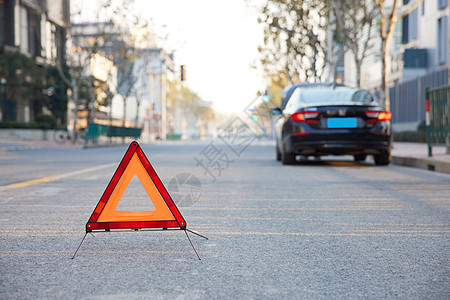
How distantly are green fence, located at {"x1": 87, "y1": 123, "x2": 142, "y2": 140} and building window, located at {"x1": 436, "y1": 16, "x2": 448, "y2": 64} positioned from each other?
73.1 ft

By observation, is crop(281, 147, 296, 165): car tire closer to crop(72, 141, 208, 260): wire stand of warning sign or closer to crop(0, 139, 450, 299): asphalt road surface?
crop(0, 139, 450, 299): asphalt road surface

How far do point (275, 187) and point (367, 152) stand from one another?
3648mm

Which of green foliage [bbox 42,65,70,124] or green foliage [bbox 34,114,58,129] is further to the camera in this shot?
green foliage [bbox 42,65,70,124]

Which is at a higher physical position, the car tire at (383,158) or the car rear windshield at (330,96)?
the car rear windshield at (330,96)

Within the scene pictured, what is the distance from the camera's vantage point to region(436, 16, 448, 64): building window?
117ft

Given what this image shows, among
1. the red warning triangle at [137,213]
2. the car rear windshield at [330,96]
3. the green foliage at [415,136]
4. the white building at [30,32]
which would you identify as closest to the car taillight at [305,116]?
the car rear windshield at [330,96]

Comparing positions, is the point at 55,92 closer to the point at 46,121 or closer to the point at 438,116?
the point at 46,121

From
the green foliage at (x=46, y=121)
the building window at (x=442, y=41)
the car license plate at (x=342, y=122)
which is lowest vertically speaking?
the car license plate at (x=342, y=122)

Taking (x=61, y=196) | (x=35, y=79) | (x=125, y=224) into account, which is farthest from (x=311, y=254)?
(x=35, y=79)

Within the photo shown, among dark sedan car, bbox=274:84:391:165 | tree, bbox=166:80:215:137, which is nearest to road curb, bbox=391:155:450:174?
dark sedan car, bbox=274:84:391:165

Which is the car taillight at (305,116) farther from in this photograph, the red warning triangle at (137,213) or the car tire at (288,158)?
the red warning triangle at (137,213)

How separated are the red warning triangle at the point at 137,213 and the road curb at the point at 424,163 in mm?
7435

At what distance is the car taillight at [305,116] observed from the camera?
1017cm

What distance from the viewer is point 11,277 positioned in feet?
9.73
